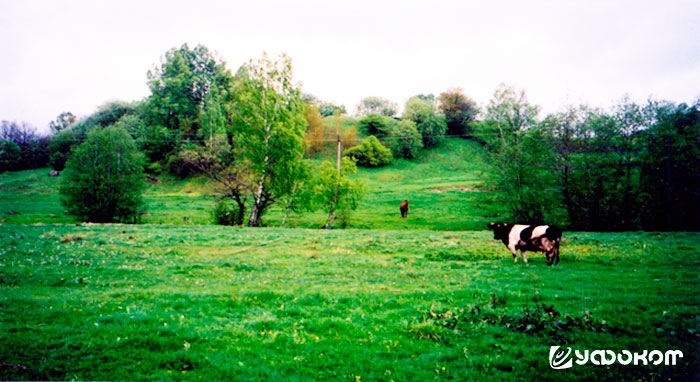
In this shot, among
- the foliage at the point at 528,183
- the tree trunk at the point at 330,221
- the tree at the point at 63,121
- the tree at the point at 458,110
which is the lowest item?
the tree trunk at the point at 330,221

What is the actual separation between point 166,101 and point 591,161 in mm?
21829

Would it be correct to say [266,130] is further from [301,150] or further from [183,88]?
[183,88]

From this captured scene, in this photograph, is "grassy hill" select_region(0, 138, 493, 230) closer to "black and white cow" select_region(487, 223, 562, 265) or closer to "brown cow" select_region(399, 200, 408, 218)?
"brown cow" select_region(399, 200, 408, 218)

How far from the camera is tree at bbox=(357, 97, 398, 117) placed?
191 ft

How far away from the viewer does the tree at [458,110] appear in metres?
34.7

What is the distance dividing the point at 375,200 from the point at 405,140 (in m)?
15.6

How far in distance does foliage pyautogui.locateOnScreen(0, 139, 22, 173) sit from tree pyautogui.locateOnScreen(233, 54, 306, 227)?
19.0 metres

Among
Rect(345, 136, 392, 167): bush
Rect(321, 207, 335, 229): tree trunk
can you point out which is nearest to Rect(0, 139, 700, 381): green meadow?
Rect(321, 207, 335, 229): tree trunk

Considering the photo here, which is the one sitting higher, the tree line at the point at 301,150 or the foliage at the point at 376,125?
the foliage at the point at 376,125

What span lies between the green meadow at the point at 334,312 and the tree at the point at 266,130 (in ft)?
50.5

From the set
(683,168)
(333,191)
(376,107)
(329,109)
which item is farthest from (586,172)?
(329,109)

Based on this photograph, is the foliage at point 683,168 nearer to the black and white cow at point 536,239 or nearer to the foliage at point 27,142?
the black and white cow at point 536,239

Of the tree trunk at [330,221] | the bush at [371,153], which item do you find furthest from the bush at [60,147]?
the bush at [371,153]

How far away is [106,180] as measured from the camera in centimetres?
2417
